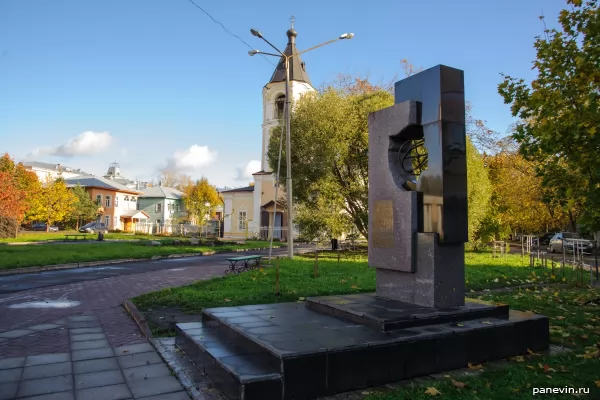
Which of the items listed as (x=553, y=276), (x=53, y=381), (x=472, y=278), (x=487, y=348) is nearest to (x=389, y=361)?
(x=487, y=348)

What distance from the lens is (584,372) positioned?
4.44 metres

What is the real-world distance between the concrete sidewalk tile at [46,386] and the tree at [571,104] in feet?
25.4

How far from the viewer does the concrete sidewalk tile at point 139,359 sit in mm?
4961

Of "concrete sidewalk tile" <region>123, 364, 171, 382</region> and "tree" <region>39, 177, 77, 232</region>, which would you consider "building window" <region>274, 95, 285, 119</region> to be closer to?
"tree" <region>39, 177, 77, 232</region>

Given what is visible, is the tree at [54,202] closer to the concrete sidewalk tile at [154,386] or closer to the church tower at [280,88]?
the church tower at [280,88]

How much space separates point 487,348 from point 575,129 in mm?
4231

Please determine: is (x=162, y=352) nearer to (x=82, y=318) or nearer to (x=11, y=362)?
(x=11, y=362)

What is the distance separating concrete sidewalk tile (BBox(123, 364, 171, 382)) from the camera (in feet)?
14.9

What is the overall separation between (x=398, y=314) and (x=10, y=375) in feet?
14.1

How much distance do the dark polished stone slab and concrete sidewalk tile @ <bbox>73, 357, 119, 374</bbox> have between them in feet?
8.85

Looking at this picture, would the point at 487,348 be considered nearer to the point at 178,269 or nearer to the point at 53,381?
the point at 53,381

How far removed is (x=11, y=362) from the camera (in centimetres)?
495

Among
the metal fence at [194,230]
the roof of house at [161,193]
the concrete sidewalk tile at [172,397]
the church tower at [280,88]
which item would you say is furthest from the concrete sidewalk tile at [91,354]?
the roof of house at [161,193]

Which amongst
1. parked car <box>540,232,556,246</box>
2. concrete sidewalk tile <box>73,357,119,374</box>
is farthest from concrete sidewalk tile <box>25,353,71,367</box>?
parked car <box>540,232,556,246</box>
